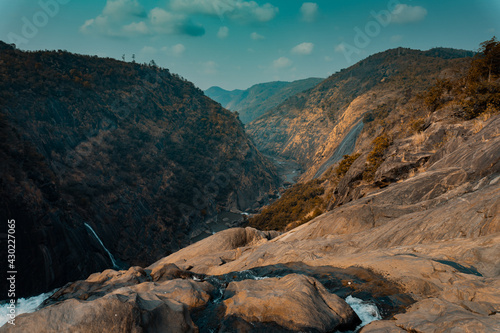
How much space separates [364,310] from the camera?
512 inches

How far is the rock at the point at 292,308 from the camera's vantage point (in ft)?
36.7

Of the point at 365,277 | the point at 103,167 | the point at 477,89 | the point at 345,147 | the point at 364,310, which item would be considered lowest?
the point at 364,310

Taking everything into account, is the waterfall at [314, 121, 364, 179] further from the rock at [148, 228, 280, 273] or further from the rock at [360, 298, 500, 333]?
the rock at [360, 298, 500, 333]

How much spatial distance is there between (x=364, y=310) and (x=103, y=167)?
84309mm

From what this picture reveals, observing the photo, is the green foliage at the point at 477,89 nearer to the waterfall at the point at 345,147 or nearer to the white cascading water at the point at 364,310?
the white cascading water at the point at 364,310

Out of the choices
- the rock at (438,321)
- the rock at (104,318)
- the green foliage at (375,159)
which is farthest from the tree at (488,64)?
the rock at (104,318)

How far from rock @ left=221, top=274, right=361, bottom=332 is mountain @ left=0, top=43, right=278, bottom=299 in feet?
150

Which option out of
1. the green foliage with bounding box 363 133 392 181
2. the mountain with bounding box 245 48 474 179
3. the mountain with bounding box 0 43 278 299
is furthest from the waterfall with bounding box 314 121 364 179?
the green foliage with bounding box 363 133 392 181

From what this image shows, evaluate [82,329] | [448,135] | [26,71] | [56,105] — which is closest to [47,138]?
[56,105]

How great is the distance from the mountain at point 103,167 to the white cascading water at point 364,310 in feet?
165

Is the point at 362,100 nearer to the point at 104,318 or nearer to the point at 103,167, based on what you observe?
the point at 103,167

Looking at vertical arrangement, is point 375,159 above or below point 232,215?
above

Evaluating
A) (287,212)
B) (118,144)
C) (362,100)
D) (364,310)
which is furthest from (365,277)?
(362,100)

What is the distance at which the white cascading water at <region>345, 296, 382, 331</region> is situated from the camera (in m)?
12.3
